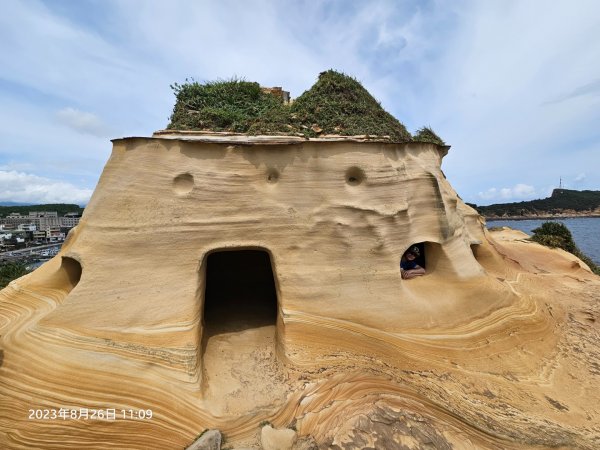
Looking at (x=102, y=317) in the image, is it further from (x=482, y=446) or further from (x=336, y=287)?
(x=482, y=446)

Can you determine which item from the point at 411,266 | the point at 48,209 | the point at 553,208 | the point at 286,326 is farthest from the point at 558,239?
the point at 48,209

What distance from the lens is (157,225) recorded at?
16.6ft

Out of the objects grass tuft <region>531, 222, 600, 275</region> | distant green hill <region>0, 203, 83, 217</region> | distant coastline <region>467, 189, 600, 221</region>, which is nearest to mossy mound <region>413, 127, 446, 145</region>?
grass tuft <region>531, 222, 600, 275</region>

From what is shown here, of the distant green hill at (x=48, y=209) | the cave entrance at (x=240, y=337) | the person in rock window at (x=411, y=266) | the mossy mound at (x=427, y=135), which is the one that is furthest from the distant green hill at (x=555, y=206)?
the distant green hill at (x=48, y=209)

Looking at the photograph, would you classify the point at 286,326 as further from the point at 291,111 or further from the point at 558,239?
the point at 558,239

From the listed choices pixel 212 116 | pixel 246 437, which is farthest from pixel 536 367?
pixel 212 116

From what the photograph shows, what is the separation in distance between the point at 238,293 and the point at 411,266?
408cm

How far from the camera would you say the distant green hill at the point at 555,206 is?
95.4m

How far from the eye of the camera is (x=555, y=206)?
96.7m

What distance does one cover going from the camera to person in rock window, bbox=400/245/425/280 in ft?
21.8

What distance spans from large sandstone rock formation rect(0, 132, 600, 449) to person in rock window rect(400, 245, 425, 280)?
176mm

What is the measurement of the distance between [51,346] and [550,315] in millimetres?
9166

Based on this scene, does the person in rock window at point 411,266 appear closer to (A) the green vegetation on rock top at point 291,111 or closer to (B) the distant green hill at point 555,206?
(A) the green vegetation on rock top at point 291,111

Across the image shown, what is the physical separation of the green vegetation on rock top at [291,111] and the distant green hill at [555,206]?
96.4 metres
